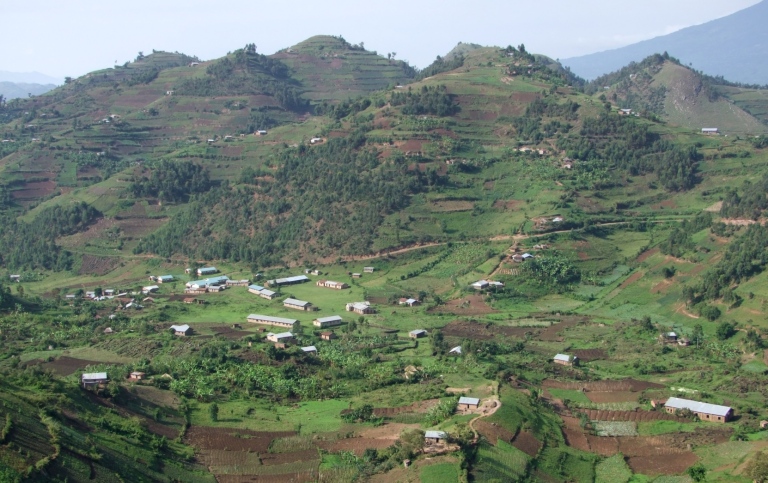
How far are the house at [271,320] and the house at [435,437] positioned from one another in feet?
75.8

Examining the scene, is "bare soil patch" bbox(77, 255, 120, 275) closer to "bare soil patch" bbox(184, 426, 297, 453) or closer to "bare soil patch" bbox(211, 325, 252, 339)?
"bare soil patch" bbox(211, 325, 252, 339)

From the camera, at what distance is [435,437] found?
34844 mm

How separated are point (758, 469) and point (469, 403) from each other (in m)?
12.9

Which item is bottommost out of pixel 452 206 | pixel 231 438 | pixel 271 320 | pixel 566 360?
pixel 566 360

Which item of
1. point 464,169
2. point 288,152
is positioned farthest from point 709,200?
point 288,152

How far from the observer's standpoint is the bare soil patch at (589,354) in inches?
1997

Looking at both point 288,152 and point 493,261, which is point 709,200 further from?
point 288,152

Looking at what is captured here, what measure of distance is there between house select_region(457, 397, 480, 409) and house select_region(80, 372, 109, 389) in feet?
56.0

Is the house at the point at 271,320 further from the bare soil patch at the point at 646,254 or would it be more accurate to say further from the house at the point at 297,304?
the bare soil patch at the point at 646,254

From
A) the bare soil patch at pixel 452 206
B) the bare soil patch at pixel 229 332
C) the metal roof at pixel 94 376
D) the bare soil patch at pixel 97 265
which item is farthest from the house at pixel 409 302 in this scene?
the bare soil patch at pixel 97 265

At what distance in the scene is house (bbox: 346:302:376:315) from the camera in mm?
60469

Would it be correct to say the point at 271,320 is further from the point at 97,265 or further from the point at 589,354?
the point at 97,265

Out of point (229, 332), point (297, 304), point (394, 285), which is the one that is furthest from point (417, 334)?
point (394, 285)

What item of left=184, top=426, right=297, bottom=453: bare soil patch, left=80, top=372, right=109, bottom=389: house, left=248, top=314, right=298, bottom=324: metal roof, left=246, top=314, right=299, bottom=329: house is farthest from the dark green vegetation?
left=80, top=372, right=109, bottom=389: house
